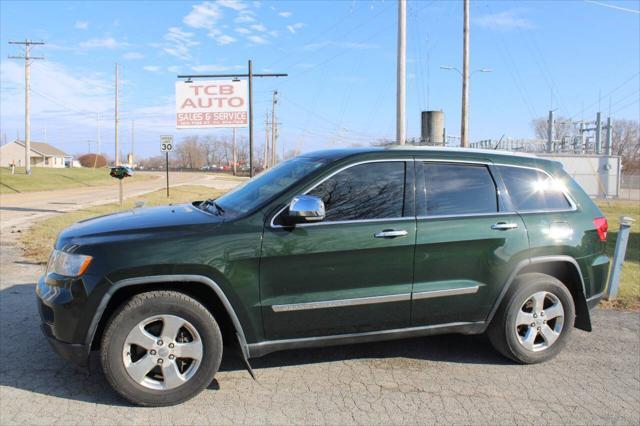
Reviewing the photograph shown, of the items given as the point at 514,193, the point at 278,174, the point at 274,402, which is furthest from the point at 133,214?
the point at 514,193

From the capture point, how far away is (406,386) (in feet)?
12.3

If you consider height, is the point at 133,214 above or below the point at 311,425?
above

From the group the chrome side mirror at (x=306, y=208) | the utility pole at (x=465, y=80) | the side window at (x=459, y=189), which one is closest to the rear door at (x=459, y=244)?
the side window at (x=459, y=189)

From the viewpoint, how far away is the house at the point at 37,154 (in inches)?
3939

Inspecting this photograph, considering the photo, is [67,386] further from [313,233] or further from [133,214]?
[313,233]

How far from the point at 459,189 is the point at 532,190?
0.75 meters

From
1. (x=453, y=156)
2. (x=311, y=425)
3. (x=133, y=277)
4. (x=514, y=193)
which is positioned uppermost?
(x=453, y=156)

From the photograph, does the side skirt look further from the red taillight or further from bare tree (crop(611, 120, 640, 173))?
bare tree (crop(611, 120, 640, 173))

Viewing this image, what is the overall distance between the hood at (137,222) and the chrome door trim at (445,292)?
162 cm

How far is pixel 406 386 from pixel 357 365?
1.64ft

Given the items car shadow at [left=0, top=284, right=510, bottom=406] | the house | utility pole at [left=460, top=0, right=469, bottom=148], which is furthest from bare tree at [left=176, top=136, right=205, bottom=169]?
car shadow at [left=0, top=284, right=510, bottom=406]

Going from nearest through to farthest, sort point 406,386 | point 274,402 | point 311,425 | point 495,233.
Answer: point 311,425 < point 274,402 < point 406,386 < point 495,233

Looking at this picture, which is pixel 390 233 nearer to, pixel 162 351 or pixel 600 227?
pixel 162 351

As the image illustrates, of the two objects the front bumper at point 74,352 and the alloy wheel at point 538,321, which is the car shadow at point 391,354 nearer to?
the alloy wheel at point 538,321
